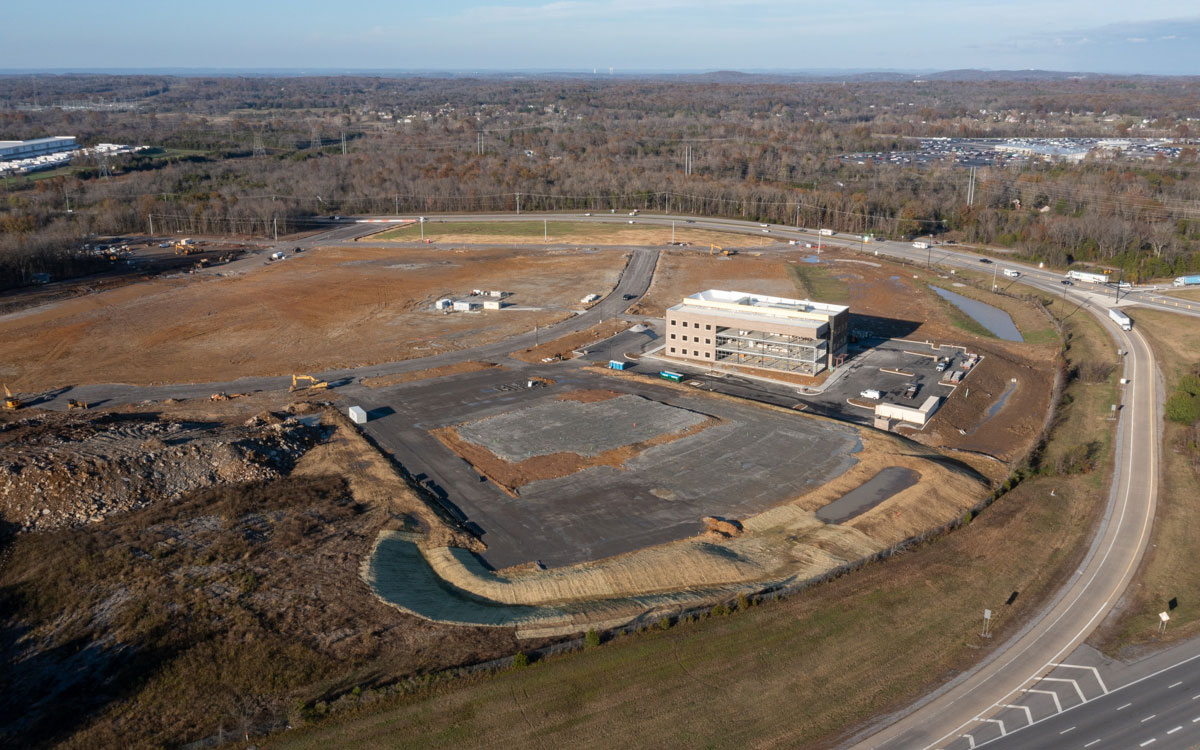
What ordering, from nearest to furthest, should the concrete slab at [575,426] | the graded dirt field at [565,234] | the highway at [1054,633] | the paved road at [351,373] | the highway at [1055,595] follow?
the highway at [1054,633] < the highway at [1055,595] < the concrete slab at [575,426] < the paved road at [351,373] < the graded dirt field at [565,234]

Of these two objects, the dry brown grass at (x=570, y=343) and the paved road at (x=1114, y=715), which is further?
the dry brown grass at (x=570, y=343)

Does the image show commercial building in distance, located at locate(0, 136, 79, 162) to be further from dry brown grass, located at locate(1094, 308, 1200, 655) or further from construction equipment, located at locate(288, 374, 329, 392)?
dry brown grass, located at locate(1094, 308, 1200, 655)

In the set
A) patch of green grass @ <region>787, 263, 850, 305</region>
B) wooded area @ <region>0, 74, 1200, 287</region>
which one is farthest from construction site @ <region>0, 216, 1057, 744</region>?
wooded area @ <region>0, 74, 1200, 287</region>

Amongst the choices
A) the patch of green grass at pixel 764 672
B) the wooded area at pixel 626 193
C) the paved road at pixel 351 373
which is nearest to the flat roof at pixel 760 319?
the paved road at pixel 351 373

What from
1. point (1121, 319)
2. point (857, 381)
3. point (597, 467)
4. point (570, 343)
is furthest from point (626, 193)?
point (597, 467)

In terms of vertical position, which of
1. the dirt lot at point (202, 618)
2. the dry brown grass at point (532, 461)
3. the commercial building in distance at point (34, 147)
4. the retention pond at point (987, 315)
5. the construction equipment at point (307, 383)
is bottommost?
the dirt lot at point (202, 618)

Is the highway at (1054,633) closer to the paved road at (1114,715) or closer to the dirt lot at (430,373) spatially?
the paved road at (1114,715)

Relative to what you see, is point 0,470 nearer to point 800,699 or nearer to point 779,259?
point 800,699
